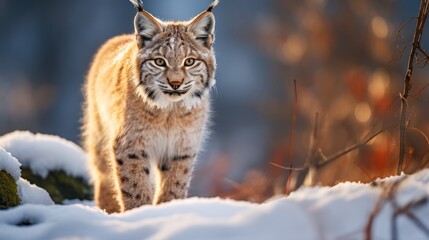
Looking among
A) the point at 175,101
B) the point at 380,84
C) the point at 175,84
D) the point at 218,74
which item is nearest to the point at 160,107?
the point at 175,101

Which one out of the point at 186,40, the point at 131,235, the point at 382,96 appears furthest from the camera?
the point at 382,96

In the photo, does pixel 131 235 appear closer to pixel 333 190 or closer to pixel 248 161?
pixel 333 190

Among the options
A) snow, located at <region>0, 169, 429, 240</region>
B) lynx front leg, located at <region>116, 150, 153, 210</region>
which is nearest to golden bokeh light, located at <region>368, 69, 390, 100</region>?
lynx front leg, located at <region>116, 150, 153, 210</region>

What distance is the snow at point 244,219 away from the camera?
7.07ft

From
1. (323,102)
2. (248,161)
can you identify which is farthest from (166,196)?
(248,161)

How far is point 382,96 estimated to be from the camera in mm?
6523

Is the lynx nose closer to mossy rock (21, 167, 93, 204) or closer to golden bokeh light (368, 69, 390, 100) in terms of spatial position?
mossy rock (21, 167, 93, 204)

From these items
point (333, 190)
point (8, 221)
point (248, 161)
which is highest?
point (8, 221)

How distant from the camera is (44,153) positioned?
5.49m

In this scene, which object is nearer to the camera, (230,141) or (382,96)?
(382,96)

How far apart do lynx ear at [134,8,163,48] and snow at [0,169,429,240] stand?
226cm

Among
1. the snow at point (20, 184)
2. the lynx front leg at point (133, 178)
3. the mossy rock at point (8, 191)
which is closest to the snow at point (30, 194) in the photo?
the snow at point (20, 184)

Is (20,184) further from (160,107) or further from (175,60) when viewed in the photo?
(175,60)

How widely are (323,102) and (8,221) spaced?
8.19 m
